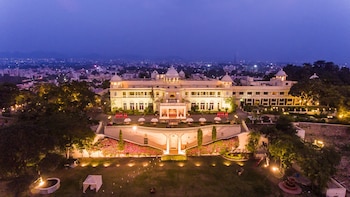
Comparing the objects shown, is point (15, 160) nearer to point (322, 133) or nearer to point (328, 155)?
point (328, 155)

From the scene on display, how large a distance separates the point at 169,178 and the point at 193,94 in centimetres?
2305

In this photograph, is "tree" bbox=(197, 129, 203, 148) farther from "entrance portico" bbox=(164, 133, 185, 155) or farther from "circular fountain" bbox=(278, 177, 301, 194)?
"circular fountain" bbox=(278, 177, 301, 194)

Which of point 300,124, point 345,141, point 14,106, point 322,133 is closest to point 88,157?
point 14,106

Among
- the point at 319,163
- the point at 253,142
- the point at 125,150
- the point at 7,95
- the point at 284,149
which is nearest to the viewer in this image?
the point at 319,163

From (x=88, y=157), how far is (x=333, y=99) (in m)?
40.8

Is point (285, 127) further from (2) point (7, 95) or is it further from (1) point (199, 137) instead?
(2) point (7, 95)

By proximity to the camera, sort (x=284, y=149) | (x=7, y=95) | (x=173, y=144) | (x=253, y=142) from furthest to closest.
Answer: (x=7, y=95) → (x=173, y=144) → (x=253, y=142) → (x=284, y=149)

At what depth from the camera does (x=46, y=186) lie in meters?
25.4

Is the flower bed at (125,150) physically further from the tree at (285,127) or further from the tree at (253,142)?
the tree at (285,127)

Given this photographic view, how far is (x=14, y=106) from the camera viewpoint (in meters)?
48.8

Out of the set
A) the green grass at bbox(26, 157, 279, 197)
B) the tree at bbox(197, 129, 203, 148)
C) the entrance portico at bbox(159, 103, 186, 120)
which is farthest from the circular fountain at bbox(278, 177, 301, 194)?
the entrance portico at bbox(159, 103, 186, 120)

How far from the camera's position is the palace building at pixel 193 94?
46.8m

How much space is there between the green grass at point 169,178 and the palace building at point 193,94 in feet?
46.1

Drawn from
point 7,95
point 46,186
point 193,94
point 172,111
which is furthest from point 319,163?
point 7,95
